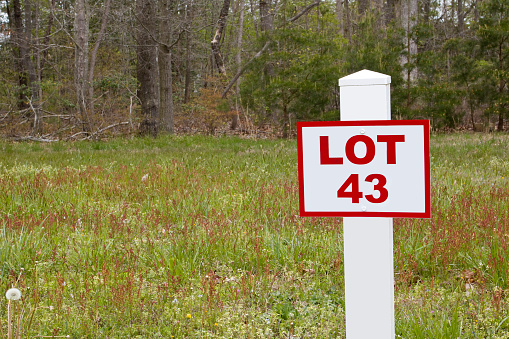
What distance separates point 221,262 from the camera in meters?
3.99

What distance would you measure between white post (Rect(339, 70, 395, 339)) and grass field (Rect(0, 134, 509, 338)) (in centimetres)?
110

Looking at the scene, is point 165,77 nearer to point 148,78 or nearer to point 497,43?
point 148,78

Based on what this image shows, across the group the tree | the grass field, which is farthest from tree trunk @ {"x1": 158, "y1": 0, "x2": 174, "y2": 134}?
the grass field

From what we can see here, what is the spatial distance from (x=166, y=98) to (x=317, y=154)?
55.7 ft

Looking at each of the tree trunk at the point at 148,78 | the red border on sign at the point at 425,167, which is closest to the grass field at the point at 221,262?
the red border on sign at the point at 425,167

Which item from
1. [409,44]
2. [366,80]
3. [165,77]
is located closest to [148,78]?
[165,77]

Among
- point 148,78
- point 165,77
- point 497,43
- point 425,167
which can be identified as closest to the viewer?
point 425,167

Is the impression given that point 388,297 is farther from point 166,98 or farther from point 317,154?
point 166,98

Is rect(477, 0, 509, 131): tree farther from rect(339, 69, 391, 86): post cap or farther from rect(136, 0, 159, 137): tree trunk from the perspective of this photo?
rect(339, 69, 391, 86): post cap

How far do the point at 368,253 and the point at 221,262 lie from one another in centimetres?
244

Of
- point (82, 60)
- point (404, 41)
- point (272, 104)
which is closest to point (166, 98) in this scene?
point (82, 60)

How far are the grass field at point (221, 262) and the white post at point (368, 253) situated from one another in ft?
3.60

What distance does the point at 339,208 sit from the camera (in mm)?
1679

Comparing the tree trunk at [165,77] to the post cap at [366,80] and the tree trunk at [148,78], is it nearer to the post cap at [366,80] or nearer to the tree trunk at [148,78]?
the tree trunk at [148,78]
